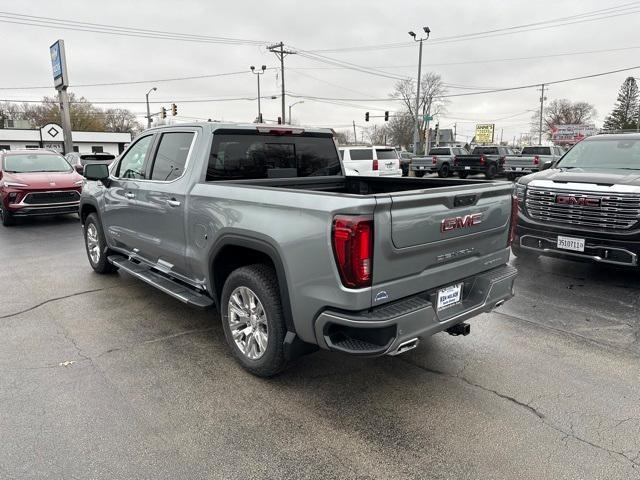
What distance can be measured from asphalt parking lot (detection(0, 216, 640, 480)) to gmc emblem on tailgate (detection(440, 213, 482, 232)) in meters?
1.21

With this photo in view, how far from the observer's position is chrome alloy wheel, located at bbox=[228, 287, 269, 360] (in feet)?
11.5

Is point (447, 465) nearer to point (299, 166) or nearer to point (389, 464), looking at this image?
point (389, 464)

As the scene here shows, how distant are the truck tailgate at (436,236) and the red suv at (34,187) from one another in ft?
33.4

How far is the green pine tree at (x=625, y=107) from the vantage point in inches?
3290

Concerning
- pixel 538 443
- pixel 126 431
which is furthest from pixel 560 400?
pixel 126 431

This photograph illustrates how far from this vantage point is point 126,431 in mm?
2930

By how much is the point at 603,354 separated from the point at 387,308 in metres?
2.38

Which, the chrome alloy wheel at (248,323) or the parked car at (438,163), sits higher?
the parked car at (438,163)

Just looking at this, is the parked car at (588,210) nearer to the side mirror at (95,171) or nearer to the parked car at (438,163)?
the side mirror at (95,171)

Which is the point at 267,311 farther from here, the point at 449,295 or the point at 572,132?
the point at 572,132

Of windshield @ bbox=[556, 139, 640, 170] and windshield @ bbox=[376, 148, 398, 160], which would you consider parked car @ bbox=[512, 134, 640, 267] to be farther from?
windshield @ bbox=[376, 148, 398, 160]

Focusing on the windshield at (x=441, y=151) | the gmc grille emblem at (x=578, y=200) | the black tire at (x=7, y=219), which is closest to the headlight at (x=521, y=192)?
the gmc grille emblem at (x=578, y=200)

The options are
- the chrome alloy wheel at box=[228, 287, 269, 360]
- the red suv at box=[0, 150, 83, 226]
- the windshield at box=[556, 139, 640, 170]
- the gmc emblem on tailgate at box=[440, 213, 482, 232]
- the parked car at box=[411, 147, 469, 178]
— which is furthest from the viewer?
the parked car at box=[411, 147, 469, 178]

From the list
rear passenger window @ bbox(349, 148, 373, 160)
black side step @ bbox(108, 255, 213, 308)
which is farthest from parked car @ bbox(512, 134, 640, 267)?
rear passenger window @ bbox(349, 148, 373, 160)
